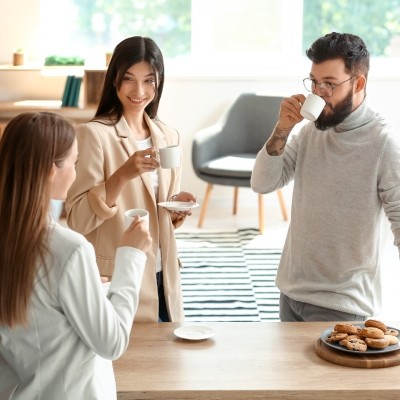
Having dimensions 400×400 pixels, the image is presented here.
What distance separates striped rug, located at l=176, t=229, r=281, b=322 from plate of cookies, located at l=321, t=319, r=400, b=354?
83.7 inches

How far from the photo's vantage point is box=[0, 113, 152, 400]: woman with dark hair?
185cm

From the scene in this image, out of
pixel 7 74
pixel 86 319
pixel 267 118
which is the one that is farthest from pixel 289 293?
pixel 7 74

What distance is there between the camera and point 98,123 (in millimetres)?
2818

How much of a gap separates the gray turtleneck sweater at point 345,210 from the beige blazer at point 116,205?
0.38 meters

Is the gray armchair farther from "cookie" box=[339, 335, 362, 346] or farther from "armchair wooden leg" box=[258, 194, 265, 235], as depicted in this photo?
"cookie" box=[339, 335, 362, 346]

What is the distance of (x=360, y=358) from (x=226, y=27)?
5166 mm

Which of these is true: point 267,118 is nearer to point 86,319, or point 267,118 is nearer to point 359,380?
point 359,380

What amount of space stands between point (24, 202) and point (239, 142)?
5054 mm

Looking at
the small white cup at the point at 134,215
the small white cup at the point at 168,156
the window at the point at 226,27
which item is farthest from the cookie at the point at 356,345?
the window at the point at 226,27

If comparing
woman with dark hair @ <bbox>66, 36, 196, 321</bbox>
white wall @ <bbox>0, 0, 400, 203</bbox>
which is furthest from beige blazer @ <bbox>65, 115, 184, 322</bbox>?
white wall @ <bbox>0, 0, 400, 203</bbox>

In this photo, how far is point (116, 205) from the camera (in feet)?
9.01

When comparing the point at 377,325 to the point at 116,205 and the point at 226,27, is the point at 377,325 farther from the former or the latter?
the point at 226,27

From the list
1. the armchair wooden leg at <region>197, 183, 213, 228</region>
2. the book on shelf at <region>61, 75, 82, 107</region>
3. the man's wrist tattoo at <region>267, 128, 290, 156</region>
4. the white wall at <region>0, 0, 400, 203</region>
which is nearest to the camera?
the man's wrist tattoo at <region>267, 128, 290, 156</region>

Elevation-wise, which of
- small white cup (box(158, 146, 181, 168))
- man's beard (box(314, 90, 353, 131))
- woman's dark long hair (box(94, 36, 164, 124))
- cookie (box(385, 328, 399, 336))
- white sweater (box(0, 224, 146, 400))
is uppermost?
woman's dark long hair (box(94, 36, 164, 124))
